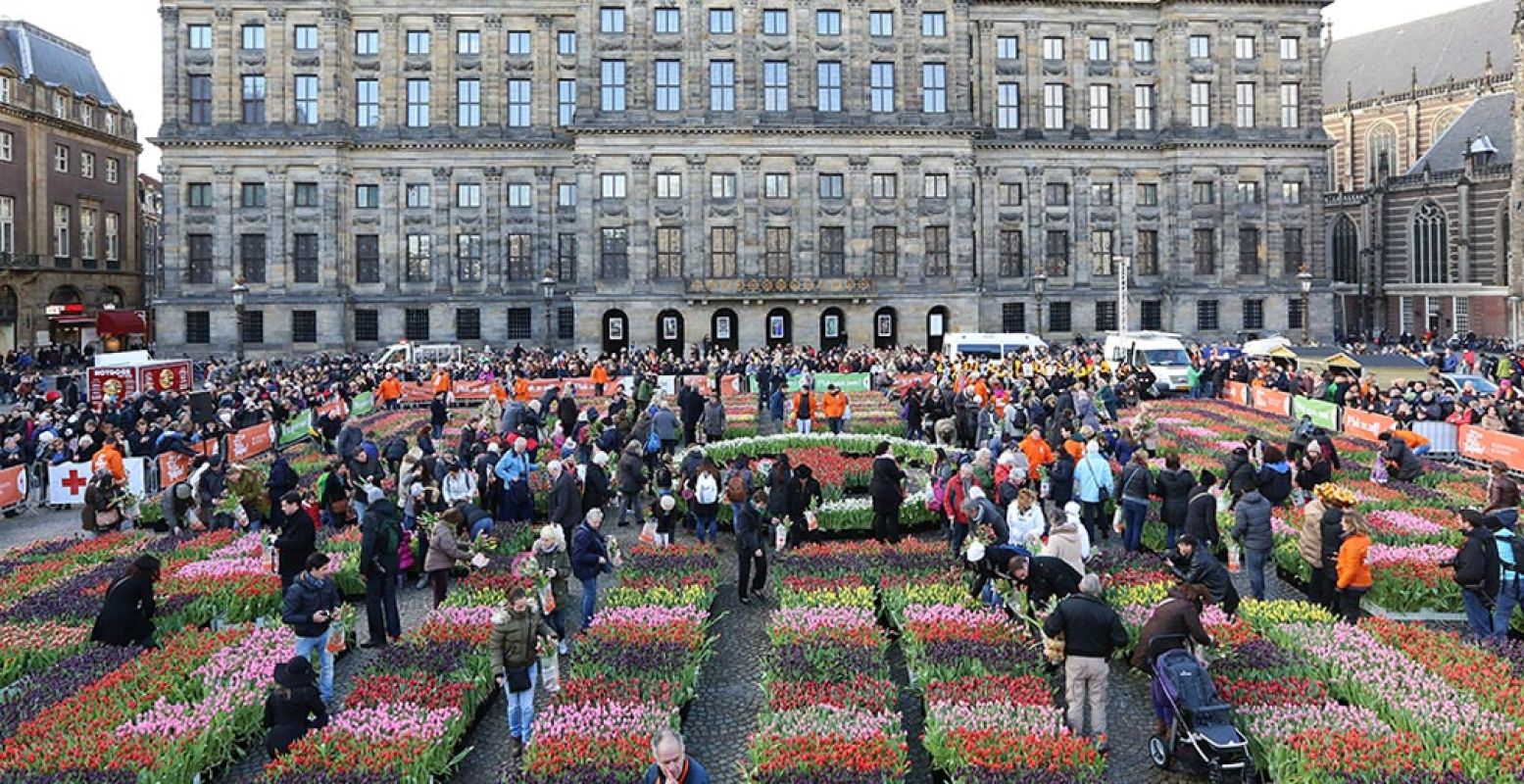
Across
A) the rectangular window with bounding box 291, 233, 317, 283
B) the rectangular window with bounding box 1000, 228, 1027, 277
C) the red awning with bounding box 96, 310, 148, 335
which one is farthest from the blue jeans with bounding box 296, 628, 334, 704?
the red awning with bounding box 96, 310, 148, 335

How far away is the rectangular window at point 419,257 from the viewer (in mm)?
66500

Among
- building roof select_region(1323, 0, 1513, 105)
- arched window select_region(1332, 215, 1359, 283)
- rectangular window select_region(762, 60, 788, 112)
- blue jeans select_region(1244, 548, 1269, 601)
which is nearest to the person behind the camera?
blue jeans select_region(1244, 548, 1269, 601)

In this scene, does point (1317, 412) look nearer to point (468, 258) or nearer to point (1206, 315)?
point (1206, 315)

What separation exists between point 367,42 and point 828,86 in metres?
26.2

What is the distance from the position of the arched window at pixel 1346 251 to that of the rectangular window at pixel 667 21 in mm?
55479

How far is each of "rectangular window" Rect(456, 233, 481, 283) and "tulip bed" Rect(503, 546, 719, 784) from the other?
169 feet

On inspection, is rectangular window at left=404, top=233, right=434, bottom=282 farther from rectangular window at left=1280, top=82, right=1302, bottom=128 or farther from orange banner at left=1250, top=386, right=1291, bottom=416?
rectangular window at left=1280, top=82, right=1302, bottom=128

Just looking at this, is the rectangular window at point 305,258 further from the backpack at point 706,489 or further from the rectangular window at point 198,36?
the backpack at point 706,489

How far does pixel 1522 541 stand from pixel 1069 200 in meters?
56.5

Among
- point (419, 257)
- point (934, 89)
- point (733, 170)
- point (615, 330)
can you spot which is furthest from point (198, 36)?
point (934, 89)

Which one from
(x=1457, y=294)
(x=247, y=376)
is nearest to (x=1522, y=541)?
(x=247, y=376)

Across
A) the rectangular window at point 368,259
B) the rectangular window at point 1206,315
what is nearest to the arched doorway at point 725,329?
the rectangular window at point 368,259

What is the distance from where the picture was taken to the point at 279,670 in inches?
446

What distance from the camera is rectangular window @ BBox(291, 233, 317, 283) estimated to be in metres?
65.4
